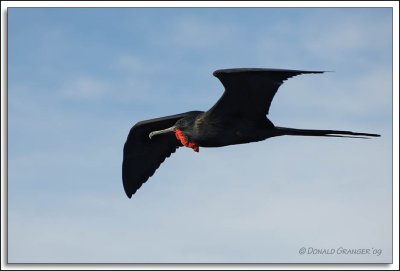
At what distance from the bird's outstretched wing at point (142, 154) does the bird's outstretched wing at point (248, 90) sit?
232 centimetres

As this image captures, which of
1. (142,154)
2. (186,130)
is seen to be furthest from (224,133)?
(142,154)

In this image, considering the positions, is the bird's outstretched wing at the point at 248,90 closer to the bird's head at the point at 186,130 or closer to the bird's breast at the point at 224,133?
the bird's breast at the point at 224,133

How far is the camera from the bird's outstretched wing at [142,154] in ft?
41.7

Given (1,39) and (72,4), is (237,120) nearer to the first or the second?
(72,4)

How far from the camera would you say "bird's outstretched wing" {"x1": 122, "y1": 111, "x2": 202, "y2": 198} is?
12.7m

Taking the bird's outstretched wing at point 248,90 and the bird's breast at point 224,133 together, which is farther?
the bird's breast at point 224,133

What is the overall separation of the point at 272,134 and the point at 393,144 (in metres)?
1.90

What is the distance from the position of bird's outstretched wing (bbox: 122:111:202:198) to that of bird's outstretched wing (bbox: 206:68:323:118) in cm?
232

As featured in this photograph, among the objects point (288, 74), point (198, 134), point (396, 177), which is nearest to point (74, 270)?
point (198, 134)

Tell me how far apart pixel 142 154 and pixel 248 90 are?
339 centimetres

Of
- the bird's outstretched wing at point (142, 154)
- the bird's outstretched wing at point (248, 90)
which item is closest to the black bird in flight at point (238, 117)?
the bird's outstretched wing at point (248, 90)

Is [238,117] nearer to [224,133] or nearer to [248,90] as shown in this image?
[224,133]

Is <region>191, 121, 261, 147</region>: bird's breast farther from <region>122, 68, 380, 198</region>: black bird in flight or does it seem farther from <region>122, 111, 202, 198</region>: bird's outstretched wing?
<region>122, 111, 202, 198</region>: bird's outstretched wing

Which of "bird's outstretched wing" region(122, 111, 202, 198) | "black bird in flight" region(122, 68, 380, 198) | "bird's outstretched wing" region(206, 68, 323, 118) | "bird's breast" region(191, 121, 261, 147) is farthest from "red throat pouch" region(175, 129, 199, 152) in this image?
"bird's outstretched wing" region(122, 111, 202, 198)
